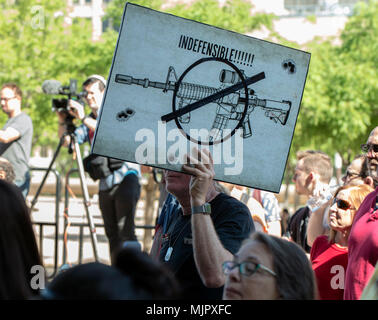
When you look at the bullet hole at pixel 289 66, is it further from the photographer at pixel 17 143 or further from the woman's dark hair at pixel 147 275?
the photographer at pixel 17 143

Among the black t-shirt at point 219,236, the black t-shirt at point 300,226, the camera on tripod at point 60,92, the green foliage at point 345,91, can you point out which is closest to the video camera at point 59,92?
the camera on tripod at point 60,92

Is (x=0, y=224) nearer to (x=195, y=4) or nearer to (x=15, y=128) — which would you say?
(x=15, y=128)

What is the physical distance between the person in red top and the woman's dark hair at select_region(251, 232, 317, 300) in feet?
3.52

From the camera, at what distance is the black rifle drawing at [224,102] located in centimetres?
300

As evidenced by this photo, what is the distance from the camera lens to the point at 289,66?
3.16 metres

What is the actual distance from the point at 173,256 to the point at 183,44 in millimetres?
963

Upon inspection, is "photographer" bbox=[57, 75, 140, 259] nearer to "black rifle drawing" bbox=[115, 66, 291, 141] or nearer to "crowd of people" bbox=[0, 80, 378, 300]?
"crowd of people" bbox=[0, 80, 378, 300]

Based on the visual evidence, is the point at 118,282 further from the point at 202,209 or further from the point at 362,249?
the point at 362,249

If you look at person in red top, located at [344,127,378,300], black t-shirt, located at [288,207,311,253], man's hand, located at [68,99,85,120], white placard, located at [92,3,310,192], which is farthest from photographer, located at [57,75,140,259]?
white placard, located at [92,3,310,192]

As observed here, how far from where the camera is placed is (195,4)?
1614 centimetres

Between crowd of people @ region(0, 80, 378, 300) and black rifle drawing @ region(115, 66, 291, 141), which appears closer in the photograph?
crowd of people @ region(0, 80, 378, 300)

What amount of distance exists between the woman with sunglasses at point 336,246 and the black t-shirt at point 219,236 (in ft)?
3.60

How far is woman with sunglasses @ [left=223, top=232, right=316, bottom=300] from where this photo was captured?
2.21m

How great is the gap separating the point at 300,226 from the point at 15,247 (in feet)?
12.9
